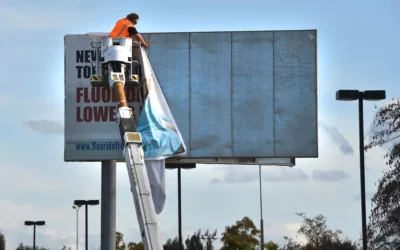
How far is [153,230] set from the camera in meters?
28.9

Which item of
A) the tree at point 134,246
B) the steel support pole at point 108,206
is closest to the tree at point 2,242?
the tree at point 134,246

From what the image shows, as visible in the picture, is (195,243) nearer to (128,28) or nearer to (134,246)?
(134,246)

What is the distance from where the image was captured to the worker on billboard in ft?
131

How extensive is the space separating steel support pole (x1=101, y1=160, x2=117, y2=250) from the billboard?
733 mm

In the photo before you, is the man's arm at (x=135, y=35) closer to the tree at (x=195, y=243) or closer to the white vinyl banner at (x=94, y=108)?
the white vinyl banner at (x=94, y=108)

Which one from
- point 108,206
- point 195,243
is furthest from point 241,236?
point 108,206

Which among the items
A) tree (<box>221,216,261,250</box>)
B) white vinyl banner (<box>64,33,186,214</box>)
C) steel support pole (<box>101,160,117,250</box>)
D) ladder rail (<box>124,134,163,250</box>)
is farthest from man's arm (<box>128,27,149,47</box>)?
tree (<box>221,216,261,250</box>)

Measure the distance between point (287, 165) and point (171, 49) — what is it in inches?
303

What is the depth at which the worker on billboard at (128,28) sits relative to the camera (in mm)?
40031

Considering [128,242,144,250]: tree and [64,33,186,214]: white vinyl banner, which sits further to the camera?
[128,242,144,250]: tree

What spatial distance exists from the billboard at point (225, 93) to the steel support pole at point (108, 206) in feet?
2.41

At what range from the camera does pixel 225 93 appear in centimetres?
4278

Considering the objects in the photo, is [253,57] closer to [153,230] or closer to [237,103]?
[237,103]

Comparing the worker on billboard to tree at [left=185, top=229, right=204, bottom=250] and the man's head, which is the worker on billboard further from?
tree at [left=185, top=229, right=204, bottom=250]
